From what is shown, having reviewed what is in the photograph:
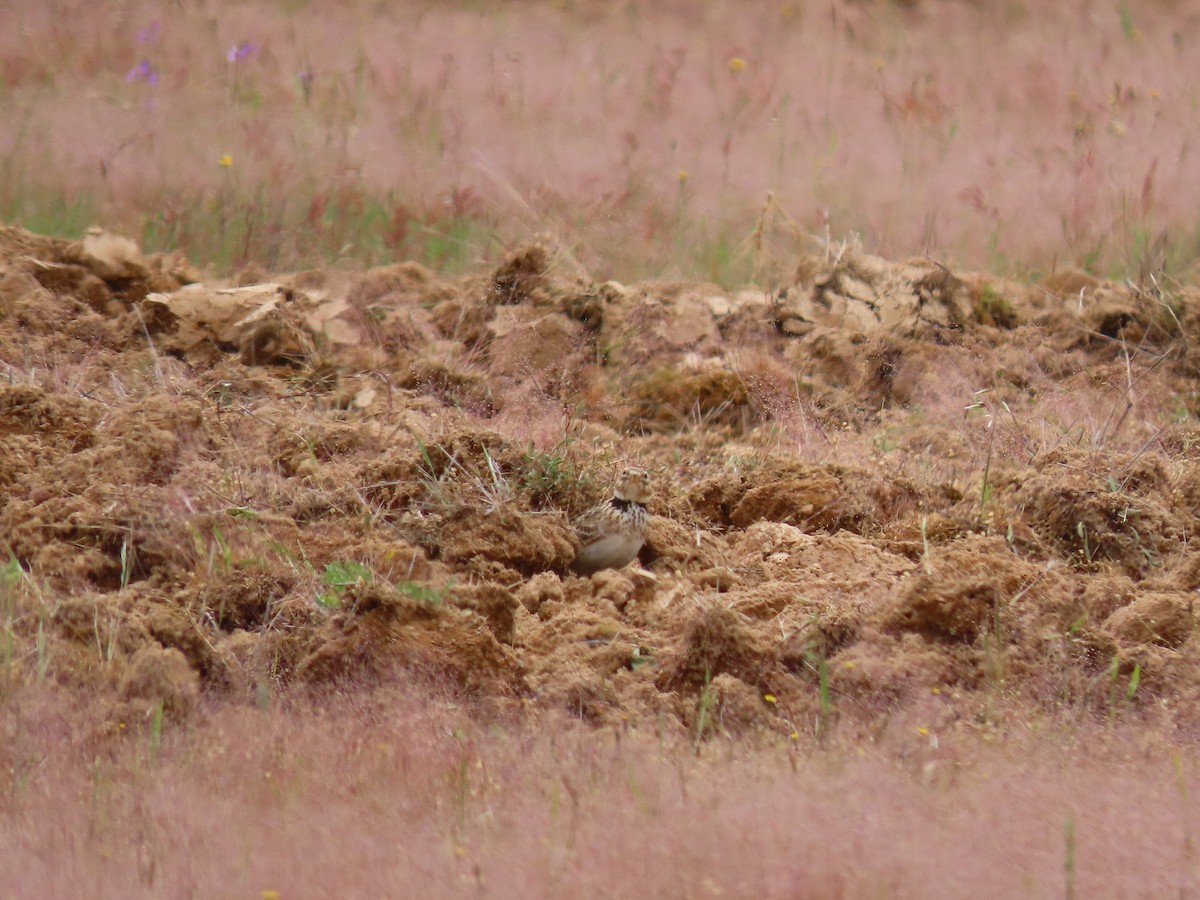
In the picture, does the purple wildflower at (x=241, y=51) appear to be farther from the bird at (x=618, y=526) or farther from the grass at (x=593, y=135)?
the bird at (x=618, y=526)

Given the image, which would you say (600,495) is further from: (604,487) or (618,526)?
(618,526)

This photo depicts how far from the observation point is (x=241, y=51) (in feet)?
24.8

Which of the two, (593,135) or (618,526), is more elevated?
(593,135)

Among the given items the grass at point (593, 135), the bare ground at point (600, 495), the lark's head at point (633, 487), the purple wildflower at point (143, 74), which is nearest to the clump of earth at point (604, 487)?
the bare ground at point (600, 495)

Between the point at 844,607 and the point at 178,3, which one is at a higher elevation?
the point at 178,3

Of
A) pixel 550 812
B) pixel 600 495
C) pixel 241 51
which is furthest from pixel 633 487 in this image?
pixel 241 51

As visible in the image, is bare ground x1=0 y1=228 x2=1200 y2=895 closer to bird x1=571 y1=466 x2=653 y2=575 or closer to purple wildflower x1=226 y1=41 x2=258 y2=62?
bird x1=571 y1=466 x2=653 y2=575

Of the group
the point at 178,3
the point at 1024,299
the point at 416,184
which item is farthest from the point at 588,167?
the point at 178,3

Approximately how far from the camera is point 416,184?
6477mm

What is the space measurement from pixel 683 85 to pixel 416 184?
210cm

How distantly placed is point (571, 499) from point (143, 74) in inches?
197

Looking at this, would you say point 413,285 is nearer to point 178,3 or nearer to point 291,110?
point 291,110

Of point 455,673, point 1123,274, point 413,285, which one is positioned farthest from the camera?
point 1123,274

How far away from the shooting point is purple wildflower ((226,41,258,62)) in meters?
7.47
